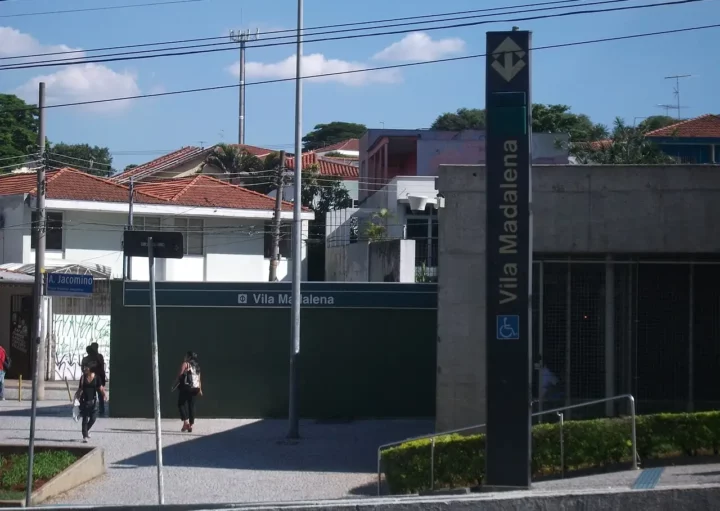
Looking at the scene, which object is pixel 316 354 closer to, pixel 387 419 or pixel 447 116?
pixel 387 419

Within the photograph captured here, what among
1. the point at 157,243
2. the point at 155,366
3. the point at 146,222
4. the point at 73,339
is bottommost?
the point at 73,339

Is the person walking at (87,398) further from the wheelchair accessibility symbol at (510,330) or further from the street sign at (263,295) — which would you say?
the wheelchair accessibility symbol at (510,330)

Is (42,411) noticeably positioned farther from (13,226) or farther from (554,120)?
(554,120)

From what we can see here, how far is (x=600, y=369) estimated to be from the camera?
1473 centimetres

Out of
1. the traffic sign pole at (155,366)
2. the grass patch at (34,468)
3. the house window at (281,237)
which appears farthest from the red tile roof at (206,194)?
the traffic sign pole at (155,366)

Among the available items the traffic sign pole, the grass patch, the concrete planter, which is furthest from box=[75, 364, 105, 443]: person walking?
the traffic sign pole

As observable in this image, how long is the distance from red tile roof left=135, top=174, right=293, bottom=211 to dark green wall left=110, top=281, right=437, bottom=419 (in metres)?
15.1

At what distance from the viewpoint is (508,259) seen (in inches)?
397

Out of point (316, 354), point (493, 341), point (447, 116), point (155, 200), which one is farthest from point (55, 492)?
point (447, 116)

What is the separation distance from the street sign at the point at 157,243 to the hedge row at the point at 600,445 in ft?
13.7

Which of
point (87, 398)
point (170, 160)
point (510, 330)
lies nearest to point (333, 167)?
point (170, 160)

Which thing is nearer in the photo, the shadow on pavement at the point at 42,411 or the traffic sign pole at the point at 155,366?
the traffic sign pole at the point at 155,366

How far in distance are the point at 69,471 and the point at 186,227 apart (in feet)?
73.3

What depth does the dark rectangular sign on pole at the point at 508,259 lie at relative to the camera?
32.4 feet
